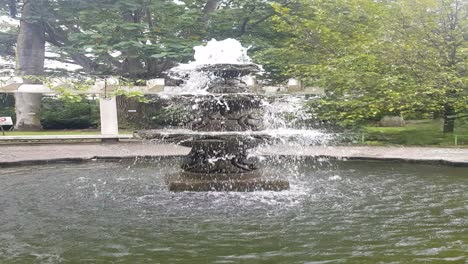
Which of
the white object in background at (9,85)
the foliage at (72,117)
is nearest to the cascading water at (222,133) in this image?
the white object in background at (9,85)

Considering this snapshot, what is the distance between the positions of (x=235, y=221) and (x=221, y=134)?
6.81ft

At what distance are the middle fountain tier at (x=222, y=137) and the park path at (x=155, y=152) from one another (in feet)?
13.9

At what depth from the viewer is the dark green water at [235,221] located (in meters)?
4.47

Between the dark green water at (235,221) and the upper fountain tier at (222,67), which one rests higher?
the upper fountain tier at (222,67)

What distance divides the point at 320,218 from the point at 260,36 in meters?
18.0

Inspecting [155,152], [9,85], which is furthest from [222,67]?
[9,85]

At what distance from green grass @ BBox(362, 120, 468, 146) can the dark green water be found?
268 inches

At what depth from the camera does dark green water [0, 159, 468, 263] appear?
14.7 feet

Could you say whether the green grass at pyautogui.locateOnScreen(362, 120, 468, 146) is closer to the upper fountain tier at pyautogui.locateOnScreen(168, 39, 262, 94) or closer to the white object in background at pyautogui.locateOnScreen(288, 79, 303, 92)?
the white object in background at pyautogui.locateOnScreen(288, 79, 303, 92)

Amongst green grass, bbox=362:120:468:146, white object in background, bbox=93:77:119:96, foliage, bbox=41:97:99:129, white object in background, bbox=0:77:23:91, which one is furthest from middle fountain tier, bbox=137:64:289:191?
foliage, bbox=41:97:99:129

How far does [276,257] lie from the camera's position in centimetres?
437

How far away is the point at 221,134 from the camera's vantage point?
7.53 meters

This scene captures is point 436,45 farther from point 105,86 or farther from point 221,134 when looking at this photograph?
point 105,86

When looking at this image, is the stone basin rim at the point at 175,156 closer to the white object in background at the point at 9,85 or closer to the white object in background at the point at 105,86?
the white object in background at the point at 105,86
